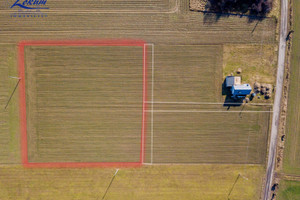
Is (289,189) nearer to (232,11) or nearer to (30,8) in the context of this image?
(232,11)

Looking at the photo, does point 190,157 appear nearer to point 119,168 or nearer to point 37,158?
point 119,168

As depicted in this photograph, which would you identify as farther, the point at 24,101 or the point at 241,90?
the point at 24,101

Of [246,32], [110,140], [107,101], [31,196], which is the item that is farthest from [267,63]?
[31,196]

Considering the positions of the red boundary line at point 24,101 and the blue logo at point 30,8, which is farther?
the red boundary line at point 24,101

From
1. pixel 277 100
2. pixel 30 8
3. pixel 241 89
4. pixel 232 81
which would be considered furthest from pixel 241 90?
pixel 30 8

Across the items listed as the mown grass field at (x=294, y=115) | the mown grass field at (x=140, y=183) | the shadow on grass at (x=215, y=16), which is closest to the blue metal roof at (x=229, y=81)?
the shadow on grass at (x=215, y=16)

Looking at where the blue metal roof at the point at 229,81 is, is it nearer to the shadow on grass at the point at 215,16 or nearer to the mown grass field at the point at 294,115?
the shadow on grass at the point at 215,16
